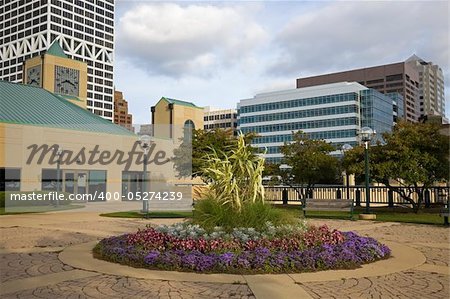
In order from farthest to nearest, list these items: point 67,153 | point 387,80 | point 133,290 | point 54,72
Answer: point 387,80
point 54,72
point 67,153
point 133,290

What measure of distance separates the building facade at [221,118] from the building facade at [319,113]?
32.2 feet

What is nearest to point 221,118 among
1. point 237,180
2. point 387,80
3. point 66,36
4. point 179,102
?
point 66,36

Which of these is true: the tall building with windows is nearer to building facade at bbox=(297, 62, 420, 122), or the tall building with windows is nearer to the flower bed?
building facade at bbox=(297, 62, 420, 122)

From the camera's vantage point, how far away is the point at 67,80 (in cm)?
7962

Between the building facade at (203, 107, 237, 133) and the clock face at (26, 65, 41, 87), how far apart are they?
7835cm

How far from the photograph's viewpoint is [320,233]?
9195mm

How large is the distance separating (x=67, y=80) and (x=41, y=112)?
43534 mm

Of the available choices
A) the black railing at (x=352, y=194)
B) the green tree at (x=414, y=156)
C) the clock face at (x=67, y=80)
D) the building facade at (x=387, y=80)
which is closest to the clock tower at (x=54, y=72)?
the clock face at (x=67, y=80)

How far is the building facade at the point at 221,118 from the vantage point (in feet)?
497

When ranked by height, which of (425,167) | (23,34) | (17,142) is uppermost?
(23,34)

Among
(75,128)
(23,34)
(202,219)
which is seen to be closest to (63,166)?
(75,128)

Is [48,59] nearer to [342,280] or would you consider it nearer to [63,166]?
[63,166]

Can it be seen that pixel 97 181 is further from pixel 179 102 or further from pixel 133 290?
pixel 133 290

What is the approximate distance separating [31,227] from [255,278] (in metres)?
11.3
